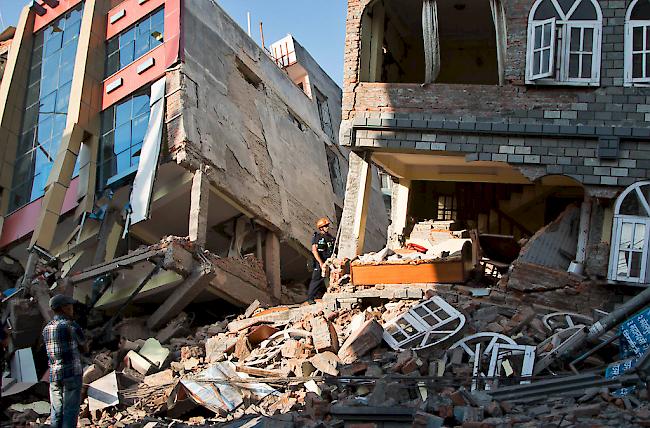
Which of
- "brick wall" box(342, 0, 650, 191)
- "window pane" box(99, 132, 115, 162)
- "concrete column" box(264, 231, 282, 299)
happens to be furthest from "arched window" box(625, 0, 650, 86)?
"window pane" box(99, 132, 115, 162)

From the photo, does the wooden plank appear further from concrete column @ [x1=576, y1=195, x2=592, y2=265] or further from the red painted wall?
the red painted wall

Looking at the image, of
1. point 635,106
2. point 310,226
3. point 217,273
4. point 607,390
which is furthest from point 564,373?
point 310,226

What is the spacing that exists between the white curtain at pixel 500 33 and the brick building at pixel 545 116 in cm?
2

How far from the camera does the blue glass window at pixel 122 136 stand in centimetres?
2139

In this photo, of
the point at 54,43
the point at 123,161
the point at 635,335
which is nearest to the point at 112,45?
the point at 54,43

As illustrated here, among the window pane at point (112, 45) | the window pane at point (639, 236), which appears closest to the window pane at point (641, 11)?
the window pane at point (639, 236)

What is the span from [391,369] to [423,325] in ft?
5.27

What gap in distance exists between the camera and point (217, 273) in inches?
790

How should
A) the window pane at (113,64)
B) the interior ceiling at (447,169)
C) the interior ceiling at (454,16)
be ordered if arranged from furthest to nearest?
the window pane at (113,64), the interior ceiling at (454,16), the interior ceiling at (447,169)

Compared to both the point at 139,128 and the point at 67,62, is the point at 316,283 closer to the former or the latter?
the point at 139,128

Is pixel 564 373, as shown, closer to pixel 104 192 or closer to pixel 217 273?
pixel 217 273

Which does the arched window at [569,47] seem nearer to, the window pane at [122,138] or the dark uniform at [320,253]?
the dark uniform at [320,253]

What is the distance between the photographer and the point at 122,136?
21.9 meters

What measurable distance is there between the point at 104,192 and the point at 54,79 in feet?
14.1
